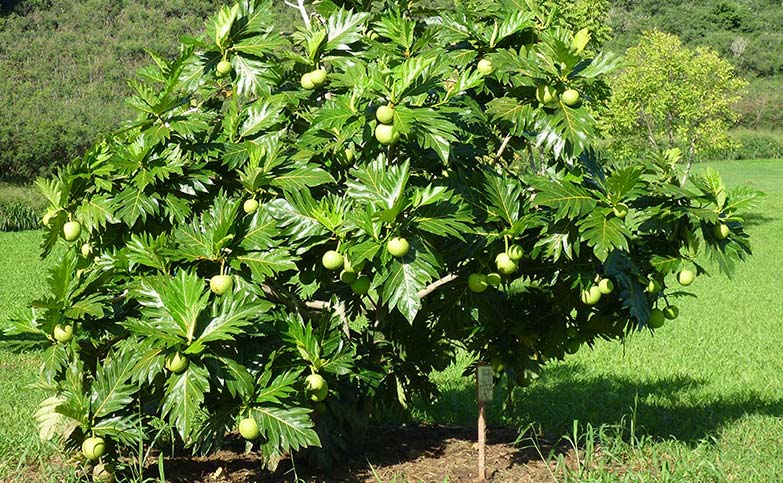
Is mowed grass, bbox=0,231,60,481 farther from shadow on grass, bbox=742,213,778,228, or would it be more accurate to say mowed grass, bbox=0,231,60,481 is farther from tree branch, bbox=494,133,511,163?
shadow on grass, bbox=742,213,778,228

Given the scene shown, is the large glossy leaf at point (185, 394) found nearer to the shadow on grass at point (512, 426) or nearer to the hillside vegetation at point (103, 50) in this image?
the shadow on grass at point (512, 426)

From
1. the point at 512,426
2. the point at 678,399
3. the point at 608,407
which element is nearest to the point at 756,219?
the point at 678,399

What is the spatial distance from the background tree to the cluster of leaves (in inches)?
599

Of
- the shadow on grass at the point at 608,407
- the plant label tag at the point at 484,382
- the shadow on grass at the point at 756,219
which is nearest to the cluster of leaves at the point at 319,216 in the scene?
the plant label tag at the point at 484,382

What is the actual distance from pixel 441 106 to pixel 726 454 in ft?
7.78

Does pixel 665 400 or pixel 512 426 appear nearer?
pixel 512 426

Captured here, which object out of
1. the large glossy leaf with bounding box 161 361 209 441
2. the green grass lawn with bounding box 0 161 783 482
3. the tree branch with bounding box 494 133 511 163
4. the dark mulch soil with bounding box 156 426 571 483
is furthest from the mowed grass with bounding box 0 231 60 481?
the tree branch with bounding box 494 133 511 163

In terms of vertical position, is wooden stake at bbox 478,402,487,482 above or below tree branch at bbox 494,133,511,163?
below

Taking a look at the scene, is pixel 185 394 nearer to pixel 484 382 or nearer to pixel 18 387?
pixel 484 382

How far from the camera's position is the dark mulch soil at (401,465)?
3846 mm

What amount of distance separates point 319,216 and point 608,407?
3.22 metres

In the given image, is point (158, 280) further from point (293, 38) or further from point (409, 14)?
point (409, 14)

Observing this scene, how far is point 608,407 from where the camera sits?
5.60 meters

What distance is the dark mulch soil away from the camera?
3.85m
